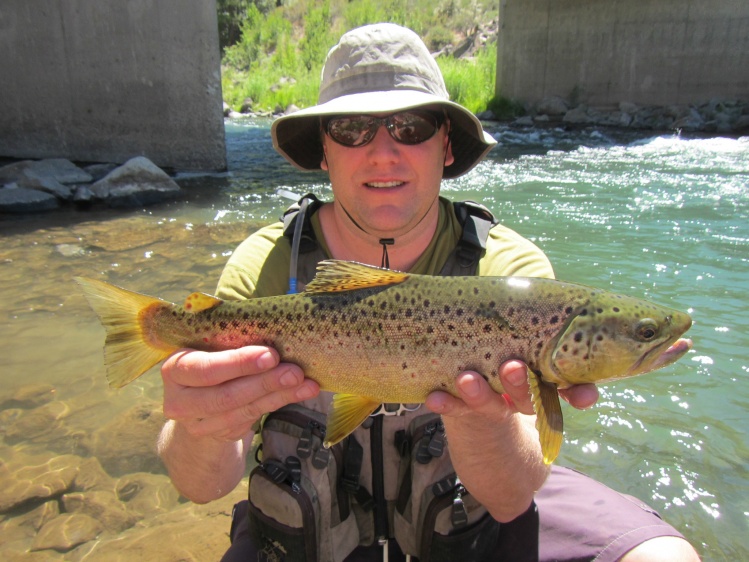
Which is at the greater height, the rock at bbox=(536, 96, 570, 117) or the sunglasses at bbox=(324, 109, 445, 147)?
the rock at bbox=(536, 96, 570, 117)

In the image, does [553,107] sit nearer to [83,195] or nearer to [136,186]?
[136,186]

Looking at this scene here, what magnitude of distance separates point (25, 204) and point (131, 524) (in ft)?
27.2

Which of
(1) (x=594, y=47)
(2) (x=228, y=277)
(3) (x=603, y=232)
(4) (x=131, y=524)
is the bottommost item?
(4) (x=131, y=524)

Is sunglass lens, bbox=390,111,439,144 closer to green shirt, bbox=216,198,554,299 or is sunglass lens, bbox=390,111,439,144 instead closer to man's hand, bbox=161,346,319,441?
green shirt, bbox=216,198,554,299

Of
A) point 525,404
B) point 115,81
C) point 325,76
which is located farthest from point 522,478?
point 115,81

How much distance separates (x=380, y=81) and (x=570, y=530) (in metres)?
2.11

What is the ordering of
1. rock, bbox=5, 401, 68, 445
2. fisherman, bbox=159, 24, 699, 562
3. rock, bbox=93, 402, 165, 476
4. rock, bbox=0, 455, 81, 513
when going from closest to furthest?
A: 1. fisherman, bbox=159, 24, 699, 562
2. rock, bbox=0, 455, 81, 513
3. rock, bbox=93, 402, 165, 476
4. rock, bbox=5, 401, 68, 445

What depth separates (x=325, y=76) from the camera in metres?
2.94

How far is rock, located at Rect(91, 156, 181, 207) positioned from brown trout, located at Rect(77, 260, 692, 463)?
899 cm

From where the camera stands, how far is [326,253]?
2.71m

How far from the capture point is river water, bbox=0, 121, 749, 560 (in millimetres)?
3795

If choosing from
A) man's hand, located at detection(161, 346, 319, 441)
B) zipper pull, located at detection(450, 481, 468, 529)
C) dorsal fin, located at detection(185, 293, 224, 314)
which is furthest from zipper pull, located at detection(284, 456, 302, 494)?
dorsal fin, located at detection(185, 293, 224, 314)

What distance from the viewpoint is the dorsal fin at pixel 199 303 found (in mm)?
2213

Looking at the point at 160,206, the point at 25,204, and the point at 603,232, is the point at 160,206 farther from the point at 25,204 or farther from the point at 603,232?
the point at 603,232
